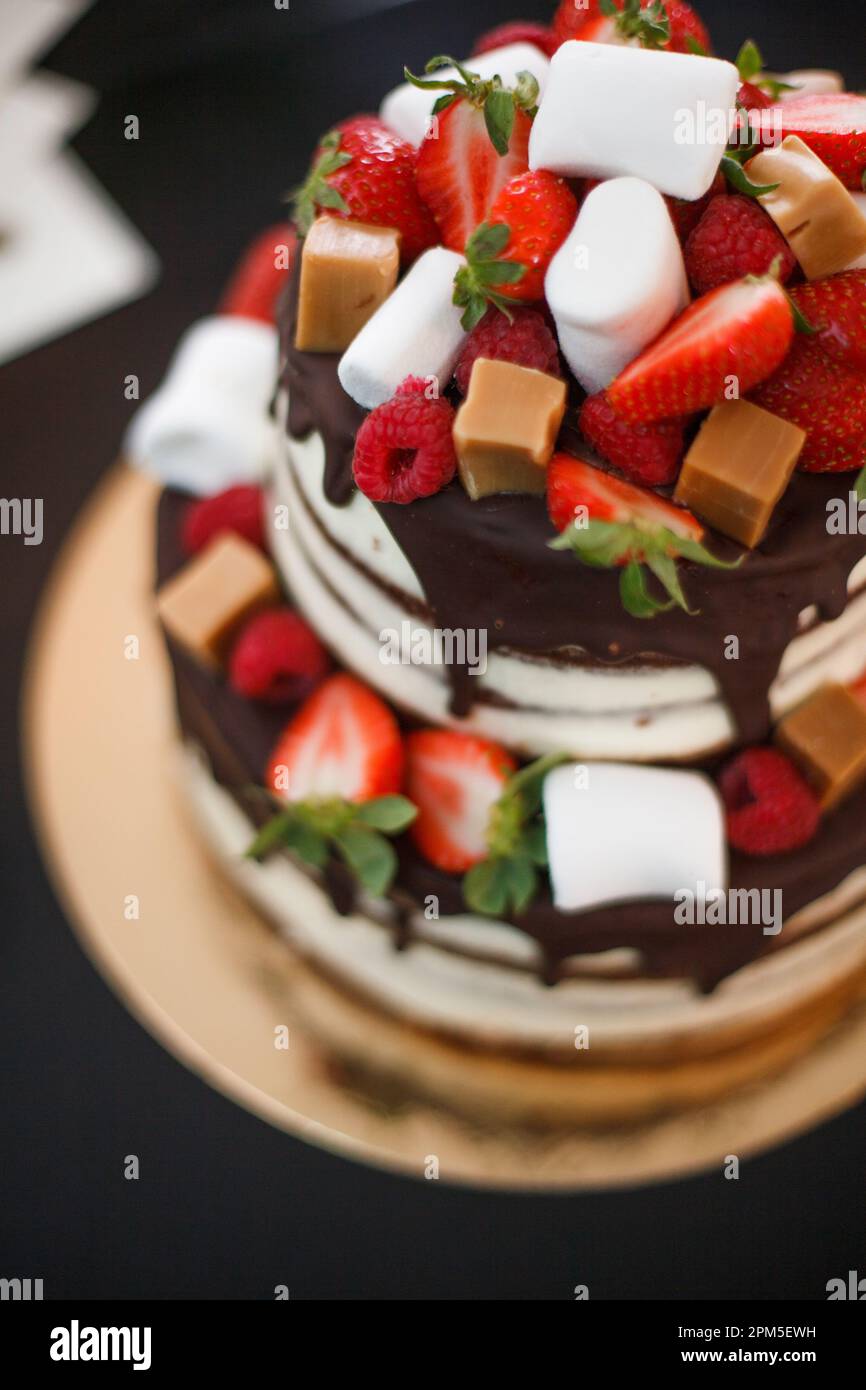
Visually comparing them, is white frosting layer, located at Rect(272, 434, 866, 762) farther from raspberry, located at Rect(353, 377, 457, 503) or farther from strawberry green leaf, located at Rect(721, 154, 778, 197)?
strawberry green leaf, located at Rect(721, 154, 778, 197)

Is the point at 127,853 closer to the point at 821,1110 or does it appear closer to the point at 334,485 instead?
the point at 334,485

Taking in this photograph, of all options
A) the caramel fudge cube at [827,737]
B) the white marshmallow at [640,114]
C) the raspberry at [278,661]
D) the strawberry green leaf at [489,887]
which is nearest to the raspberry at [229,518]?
the raspberry at [278,661]

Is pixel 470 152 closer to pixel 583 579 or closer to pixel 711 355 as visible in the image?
pixel 711 355

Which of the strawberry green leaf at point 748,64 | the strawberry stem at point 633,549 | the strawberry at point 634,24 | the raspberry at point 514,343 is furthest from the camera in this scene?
the strawberry green leaf at point 748,64

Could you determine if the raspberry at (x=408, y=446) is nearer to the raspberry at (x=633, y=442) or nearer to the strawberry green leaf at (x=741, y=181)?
the raspberry at (x=633, y=442)

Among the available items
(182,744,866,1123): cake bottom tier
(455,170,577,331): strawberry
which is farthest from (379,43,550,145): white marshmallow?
(182,744,866,1123): cake bottom tier

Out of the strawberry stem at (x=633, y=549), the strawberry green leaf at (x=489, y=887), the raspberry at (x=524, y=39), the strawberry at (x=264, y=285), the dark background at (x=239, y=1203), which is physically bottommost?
the dark background at (x=239, y=1203)
